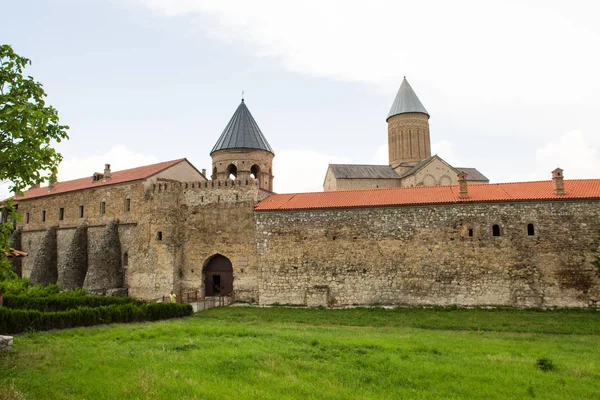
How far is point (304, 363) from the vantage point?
8578mm

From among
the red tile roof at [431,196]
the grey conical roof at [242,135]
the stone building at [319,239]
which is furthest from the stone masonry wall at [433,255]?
the grey conical roof at [242,135]

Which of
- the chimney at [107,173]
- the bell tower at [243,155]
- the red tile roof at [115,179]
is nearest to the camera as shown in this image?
the red tile roof at [115,179]

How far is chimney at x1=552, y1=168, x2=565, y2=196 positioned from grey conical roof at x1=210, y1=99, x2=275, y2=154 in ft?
51.0

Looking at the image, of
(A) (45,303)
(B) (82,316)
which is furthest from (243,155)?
(B) (82,316)

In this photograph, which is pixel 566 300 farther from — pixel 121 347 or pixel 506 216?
pixel 121 347

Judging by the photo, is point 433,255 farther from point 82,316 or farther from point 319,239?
point 82,316

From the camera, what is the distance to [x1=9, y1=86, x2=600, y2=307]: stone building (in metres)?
17.8

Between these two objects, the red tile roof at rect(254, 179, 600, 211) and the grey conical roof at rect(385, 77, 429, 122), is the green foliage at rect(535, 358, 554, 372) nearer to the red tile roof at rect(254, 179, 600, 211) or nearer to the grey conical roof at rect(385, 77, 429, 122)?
the red tile roof at rect(254, 179, 600, 211)

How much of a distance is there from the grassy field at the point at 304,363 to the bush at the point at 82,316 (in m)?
0.68

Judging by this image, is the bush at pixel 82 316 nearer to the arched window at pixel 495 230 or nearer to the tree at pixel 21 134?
the tree at pixel 21 134

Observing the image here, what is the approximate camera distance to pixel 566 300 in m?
17.3

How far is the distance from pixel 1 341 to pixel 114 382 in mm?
3961

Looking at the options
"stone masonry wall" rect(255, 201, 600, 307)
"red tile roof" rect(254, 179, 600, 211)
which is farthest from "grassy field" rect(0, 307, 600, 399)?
"red tile roof" rect(254, 179, 600, 211)

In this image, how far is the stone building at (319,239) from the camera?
17828 millimetres
